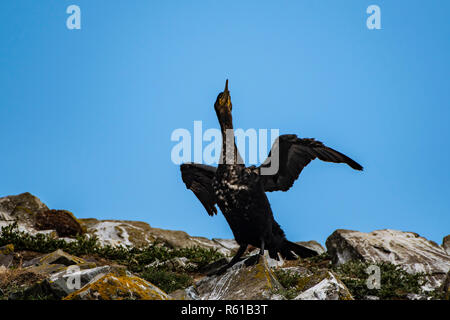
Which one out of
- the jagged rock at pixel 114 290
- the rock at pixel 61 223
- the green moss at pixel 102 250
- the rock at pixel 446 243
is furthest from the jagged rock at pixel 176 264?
the rock at pixel 446 243

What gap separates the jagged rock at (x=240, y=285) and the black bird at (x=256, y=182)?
11.5 inches

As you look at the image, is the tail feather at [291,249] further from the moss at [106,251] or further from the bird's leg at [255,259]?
the moss at [106,251]

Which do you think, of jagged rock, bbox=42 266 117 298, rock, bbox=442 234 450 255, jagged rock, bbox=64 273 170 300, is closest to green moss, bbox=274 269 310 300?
jagged rock, bbox=64 273 170 300

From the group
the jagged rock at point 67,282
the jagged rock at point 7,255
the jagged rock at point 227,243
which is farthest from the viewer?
the jagged rock at point 227,243

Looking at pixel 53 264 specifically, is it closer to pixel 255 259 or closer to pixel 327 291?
pixel 255 259

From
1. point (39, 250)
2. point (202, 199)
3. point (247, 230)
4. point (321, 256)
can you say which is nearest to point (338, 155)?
point (247, 230)

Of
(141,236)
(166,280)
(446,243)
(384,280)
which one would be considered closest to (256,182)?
(166,280)

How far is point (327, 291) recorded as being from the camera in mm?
5375

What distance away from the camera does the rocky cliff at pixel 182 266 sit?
18.2 ft

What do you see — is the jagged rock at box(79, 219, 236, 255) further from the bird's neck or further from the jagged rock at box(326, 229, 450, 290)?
the bird's neck
